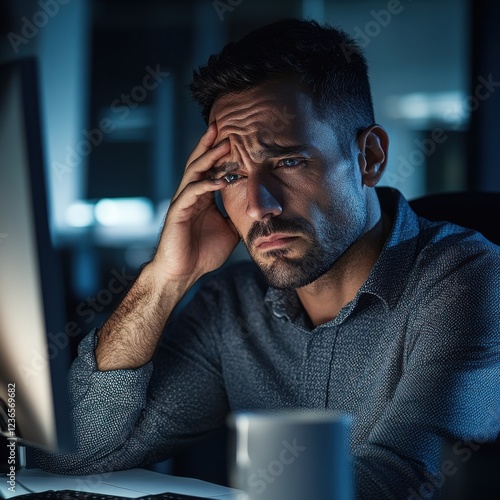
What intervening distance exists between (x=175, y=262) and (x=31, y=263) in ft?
2.82

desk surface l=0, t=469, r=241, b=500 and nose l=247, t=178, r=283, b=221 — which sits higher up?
nose l=247, t=178, r=283, b=221

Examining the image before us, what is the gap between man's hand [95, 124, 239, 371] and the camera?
170 centimetres

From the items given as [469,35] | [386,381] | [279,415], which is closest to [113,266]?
[469,35]

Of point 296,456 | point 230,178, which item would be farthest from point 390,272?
point 296,456

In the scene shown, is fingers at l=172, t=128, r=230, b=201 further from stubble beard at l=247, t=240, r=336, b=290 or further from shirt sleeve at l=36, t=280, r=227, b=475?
shirt sleeve at l=36, t=280, r=227, b=475

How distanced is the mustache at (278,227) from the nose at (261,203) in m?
0.02

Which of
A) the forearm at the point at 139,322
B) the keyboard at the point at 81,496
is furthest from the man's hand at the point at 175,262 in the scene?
the keyboard at the point at 81,496

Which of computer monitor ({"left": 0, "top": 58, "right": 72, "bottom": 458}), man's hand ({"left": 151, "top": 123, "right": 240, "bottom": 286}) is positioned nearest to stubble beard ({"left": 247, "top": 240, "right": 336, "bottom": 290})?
man's hand ({"left": 151, "top": 123, "right": 240, "bottom": 286})

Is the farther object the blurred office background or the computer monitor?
the blurred office background

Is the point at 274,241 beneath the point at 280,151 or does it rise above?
beneath

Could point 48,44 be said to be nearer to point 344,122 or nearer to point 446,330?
point 344,122

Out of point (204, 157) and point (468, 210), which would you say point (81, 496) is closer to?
point (204, 157)

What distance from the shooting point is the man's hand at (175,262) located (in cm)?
170

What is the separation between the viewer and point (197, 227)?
1.89m
